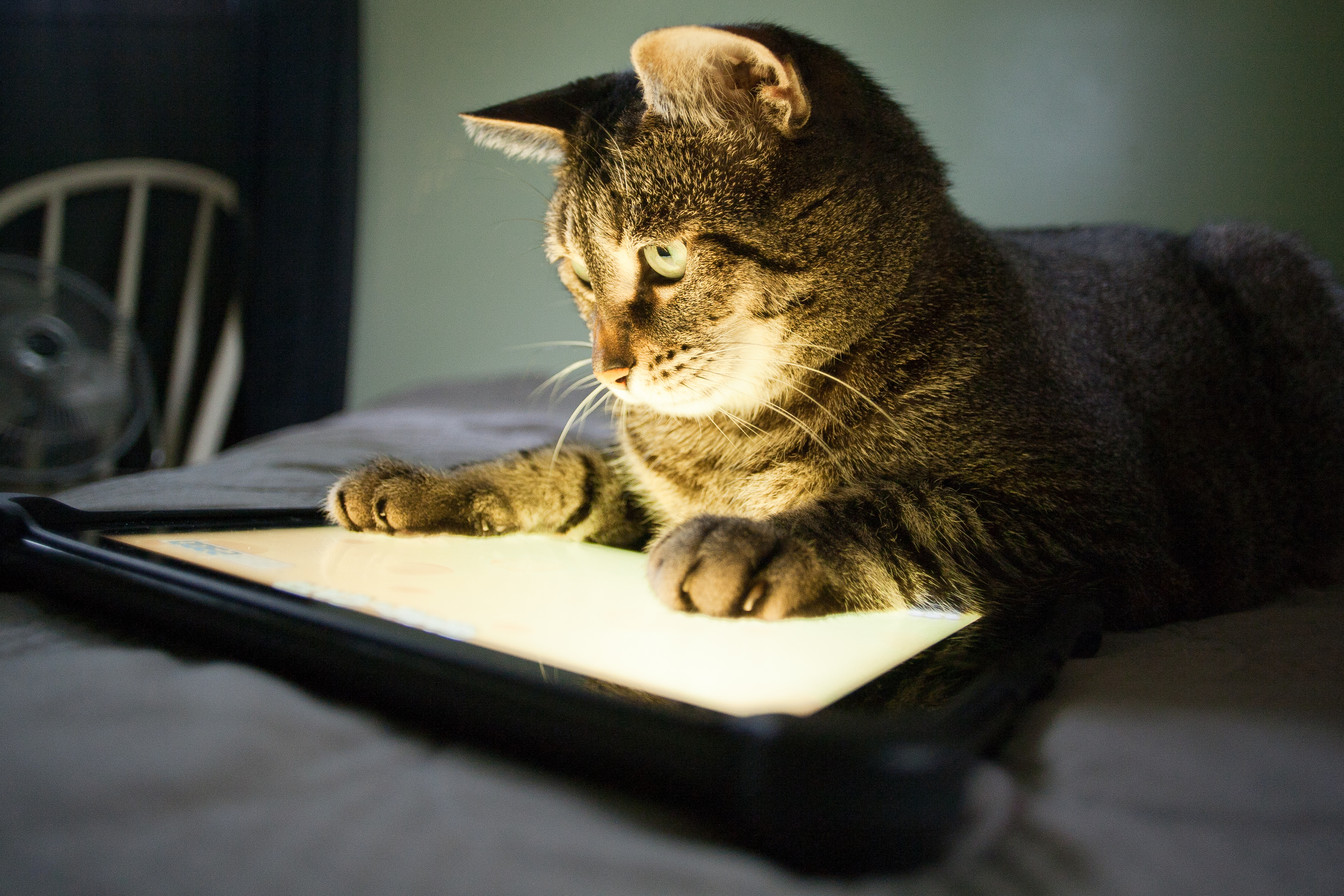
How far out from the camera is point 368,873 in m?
0.33

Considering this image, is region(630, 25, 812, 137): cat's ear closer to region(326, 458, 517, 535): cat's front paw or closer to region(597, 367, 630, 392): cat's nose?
region(597, 367, 630, 392): cat's nose

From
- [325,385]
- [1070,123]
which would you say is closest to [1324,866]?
[1070,123]

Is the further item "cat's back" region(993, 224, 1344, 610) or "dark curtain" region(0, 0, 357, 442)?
"dark curtain" region(0, 0, 357, 442)

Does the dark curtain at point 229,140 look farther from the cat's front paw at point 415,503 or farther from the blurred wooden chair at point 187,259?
the cat's front paw at point 415,503

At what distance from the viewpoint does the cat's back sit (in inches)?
32.9

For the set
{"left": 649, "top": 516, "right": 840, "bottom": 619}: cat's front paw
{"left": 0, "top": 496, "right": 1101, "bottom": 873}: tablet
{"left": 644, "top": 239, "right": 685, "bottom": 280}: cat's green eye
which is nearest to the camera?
{"left": 0, "top": 496, "right": 1101, "bottom": 873}: tablet

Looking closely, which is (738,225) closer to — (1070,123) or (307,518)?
(307,518)

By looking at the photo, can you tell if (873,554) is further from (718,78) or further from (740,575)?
(718,78)

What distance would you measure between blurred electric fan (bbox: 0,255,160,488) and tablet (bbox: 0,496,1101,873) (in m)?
1.58

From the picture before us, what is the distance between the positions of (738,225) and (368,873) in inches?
23.6

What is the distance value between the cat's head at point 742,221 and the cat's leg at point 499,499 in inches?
6.9

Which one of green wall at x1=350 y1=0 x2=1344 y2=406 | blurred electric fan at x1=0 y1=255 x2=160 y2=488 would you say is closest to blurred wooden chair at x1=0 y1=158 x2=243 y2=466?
blurred electric fan at x1=0 y1=255 x2=160 y2=488

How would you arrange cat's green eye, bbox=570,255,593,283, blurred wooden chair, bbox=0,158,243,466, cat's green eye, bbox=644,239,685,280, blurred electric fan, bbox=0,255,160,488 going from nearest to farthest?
cat's green eye, bbox=644,239,685,280, cat's green eye, bbox=570,255,593,283, blurred electric fan, bbox=0,255,160,488, blurred wooden chair, bbox=0,158,243,466

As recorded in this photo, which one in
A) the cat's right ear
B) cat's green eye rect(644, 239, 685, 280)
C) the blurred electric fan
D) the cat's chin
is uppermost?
the cat's right ear
